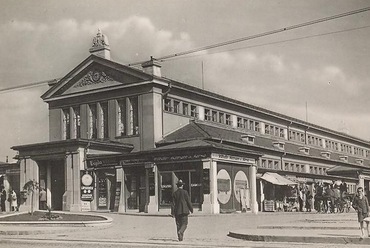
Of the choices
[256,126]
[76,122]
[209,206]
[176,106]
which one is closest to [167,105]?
[176,106]

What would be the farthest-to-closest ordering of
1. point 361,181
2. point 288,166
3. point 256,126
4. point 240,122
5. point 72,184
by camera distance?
point 361,181 → point 256,126 → point 288,166 → point 240,122 → point 72,184

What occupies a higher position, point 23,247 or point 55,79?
point 55,79

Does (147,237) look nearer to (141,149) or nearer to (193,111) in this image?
(141,149)

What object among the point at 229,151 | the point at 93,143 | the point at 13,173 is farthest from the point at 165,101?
the point at 13,173

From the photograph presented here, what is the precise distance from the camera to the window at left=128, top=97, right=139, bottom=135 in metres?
37.5

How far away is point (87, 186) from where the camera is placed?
33719 millimetres

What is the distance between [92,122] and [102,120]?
106 centimetres

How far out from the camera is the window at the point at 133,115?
37469 millimetres

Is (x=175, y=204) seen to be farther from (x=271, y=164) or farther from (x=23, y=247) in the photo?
(x=271, y=164)

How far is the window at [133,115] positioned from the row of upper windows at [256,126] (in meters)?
1.90

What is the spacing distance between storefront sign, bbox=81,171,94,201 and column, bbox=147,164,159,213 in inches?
160

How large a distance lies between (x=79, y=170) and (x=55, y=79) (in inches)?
374

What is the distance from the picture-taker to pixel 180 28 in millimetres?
22000

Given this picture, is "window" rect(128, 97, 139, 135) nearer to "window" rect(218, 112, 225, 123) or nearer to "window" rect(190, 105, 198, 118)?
"window" rect(190, 105, 198, 118)
